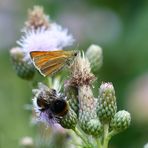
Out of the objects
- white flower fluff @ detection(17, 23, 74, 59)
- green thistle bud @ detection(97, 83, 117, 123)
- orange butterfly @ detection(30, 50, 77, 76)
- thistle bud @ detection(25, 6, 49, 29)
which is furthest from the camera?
thistle bud @ detection(25, 6, 49, 29)

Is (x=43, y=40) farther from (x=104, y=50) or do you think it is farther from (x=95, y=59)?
(x=104, y=50)

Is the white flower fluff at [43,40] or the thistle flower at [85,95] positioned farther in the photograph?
the white flower fluff at [43,40]

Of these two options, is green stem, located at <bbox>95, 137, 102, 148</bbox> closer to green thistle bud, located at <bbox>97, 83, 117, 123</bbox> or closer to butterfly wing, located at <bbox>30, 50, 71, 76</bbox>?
green thistle bud, located at <bbox>97, 83, 117, 123</bbox>

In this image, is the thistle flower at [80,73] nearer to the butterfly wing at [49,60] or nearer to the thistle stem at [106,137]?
the butterfly wing at [49,60]

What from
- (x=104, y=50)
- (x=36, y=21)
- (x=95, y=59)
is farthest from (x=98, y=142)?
(x=104, y=50)

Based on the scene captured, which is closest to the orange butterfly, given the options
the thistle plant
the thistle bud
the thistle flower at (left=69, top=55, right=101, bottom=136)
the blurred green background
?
the thistle plant

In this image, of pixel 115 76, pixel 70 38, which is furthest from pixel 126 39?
pixel 70 38

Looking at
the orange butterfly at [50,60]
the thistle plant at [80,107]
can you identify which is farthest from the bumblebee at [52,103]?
the orange butterfly at [50,60]
